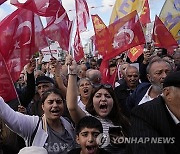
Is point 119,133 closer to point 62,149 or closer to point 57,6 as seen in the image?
point 62,149

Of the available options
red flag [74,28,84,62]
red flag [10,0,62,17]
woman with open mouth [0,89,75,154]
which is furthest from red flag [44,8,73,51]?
woman with open mouth [0,89,75,154]

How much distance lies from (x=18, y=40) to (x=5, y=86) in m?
1.01

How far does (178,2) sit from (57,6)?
3.87 metres

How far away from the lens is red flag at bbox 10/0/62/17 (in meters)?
5.39

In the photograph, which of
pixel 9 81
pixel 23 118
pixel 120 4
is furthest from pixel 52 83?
pixel 120 4

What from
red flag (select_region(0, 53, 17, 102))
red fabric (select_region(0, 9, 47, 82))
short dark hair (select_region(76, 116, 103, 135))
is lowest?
short dark hair (select_region(76, 116, 103, 135))

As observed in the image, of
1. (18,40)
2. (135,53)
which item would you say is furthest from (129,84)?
(135,53)

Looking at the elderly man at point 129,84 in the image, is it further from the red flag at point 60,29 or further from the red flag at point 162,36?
the red flag at point 162,36

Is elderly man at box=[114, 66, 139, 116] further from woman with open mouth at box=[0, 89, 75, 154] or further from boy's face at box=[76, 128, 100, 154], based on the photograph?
boy's face at box=[76, 128, 100, 154]

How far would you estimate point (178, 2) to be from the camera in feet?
29.2

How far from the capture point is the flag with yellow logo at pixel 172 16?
871 centimetres

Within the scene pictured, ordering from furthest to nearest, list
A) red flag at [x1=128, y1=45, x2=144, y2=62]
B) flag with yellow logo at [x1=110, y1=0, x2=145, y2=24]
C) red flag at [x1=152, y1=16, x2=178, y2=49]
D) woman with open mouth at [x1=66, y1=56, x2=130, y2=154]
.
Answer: red flag at [x1=128, y1=45, x2=144, y2=62] < flag with yellow logo at [x1=110, y1=0, x2=145, y2=24] < red flag at [x1=152, y1=16, x2=178, y2=49] < woman with open mouth at [x1=66, y1=56, x2=130, y2=154]

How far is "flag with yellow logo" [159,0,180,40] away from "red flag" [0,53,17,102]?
5.15m

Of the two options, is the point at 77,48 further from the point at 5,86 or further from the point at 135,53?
the point at 5,86
